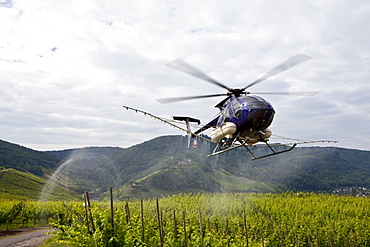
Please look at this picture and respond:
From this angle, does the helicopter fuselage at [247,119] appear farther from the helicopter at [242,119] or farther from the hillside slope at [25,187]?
the hillside slope at [25,187]

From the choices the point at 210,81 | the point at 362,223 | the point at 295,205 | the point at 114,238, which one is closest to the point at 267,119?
the point at 210,81

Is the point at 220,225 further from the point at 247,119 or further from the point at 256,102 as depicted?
the point at 256,102

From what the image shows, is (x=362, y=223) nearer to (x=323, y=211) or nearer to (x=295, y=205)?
(x=323, y=211)

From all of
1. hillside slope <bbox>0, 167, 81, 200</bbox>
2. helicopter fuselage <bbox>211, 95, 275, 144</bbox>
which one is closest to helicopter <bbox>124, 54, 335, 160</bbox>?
helicopter fuselage <bbox>211, 95, 275, 144</bbox>

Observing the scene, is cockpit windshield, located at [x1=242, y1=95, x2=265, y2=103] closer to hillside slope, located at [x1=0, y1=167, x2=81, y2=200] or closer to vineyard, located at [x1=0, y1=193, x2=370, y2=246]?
vineyard, located at [x1=0, y1=193, x2=370, y2=246]

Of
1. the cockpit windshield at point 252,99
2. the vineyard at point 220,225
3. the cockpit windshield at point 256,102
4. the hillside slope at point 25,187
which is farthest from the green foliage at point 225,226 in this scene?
the hillside slope at point 25,187

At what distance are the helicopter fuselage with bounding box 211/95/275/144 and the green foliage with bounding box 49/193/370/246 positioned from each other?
334cm

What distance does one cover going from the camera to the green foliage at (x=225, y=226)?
784cm

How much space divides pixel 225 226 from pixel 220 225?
0.33 metres

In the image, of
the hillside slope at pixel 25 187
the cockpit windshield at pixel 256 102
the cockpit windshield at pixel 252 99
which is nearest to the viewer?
the cockpit windshield at pixel 256 102

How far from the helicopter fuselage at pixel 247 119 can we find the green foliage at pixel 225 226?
3341 mm

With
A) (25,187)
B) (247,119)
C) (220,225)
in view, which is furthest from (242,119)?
(25,187)

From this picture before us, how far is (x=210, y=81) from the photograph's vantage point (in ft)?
37.8

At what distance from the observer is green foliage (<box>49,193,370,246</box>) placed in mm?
7840
